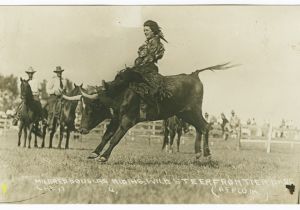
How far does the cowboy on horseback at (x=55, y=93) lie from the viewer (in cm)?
479

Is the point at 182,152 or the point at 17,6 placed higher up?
the point at 17,6

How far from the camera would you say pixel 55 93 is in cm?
485

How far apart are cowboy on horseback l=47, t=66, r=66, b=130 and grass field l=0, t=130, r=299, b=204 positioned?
0.30 meters

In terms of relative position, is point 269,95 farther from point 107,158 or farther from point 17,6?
point 17,6

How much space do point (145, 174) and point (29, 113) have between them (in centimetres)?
125

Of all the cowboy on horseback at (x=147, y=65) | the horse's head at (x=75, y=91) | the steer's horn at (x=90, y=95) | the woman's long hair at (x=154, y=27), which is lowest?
the steer's horn at (x=90, y=95)

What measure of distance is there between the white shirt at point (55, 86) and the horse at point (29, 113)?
17 cm

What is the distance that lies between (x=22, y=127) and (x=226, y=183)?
2027mm

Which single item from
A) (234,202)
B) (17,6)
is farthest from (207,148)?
(17,6)

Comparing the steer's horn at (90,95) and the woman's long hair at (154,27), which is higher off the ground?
the woman's long hair at (154,27)

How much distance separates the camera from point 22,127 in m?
4.87

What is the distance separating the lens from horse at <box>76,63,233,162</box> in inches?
190

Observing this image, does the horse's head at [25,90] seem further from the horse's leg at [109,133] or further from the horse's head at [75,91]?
the horse's leg at [109,133]
